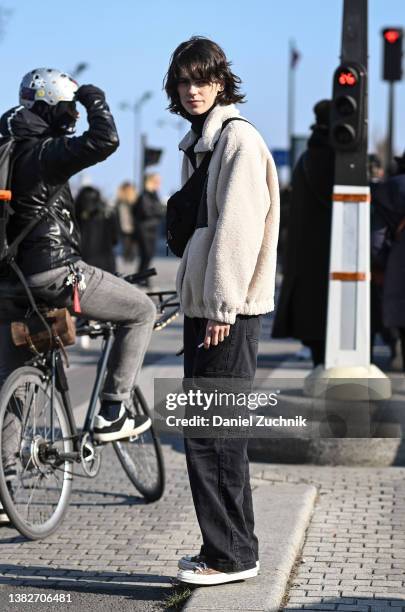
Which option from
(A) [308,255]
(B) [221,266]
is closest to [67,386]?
(B) [221,266]

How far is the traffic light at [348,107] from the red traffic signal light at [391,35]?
404 inches

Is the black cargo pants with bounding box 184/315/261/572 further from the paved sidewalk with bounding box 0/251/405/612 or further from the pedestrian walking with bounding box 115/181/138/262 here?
the pedestrian walking with bounding box 115/181/138/262

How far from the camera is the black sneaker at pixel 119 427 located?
604 cm

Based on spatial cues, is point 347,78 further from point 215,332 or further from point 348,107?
point 215,332

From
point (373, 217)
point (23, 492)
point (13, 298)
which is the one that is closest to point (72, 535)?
point (23, 492)

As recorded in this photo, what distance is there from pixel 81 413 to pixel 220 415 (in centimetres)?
385

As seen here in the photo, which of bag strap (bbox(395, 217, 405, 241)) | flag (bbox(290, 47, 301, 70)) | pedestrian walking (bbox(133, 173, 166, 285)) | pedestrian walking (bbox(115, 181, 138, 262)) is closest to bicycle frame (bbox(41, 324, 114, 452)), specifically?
bag strap (bbox(395, 217, 405, 241))

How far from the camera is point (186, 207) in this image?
15.8ft

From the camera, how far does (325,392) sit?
7.98 m

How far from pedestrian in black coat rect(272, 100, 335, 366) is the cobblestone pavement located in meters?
2.68

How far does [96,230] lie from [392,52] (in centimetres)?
518

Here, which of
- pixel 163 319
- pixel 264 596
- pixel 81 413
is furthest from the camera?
pixel 81 413

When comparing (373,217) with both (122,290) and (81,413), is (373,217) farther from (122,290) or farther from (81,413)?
(122,290)

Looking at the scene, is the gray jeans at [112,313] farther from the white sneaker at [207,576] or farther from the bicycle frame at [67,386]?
the white sneaker at [207,576]
